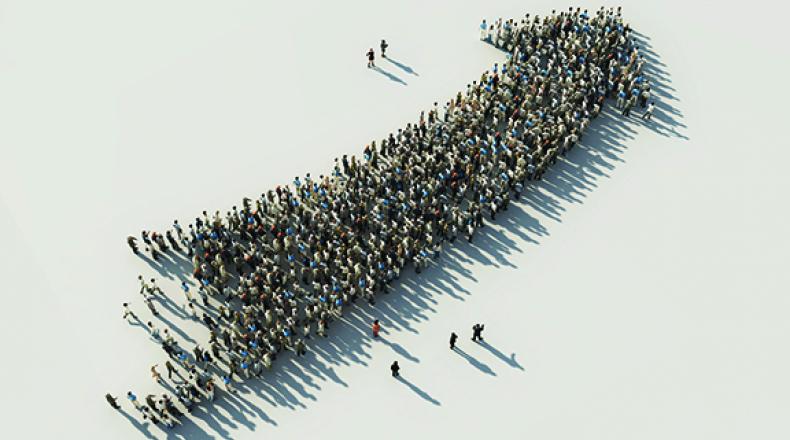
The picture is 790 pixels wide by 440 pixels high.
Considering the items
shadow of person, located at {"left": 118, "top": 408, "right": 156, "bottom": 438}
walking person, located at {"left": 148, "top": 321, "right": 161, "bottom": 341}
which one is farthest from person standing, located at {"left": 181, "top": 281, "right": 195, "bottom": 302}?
shadow of person, located at {"left": 118, "top": 408, "right": 156, "bottom": 438}

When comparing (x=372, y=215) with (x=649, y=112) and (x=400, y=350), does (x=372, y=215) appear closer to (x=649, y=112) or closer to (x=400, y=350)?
(x=400, y=350)

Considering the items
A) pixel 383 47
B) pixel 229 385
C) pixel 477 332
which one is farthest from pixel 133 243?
pixel 383 47

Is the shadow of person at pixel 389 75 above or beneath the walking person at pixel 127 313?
above

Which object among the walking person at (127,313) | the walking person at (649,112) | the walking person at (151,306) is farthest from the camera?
the walking person at (649,112)

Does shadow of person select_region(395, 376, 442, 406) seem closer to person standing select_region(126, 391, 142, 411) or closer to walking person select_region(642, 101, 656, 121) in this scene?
person standing select_region(126, 391, 142, 411)

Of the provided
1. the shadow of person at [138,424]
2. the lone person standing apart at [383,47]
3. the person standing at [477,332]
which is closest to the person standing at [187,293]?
the shadow of person at [138,424]

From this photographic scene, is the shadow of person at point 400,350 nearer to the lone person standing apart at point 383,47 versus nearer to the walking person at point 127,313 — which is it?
the walking person at point 127,313
